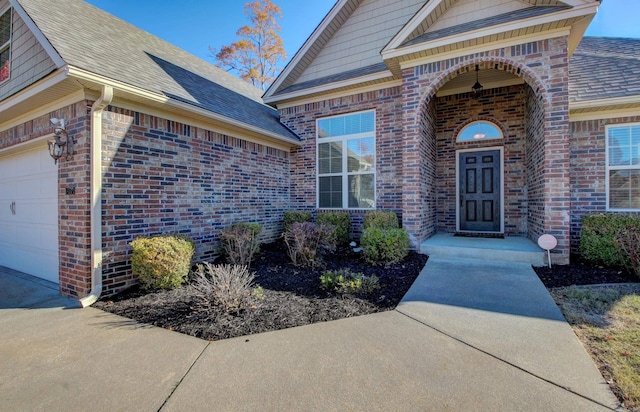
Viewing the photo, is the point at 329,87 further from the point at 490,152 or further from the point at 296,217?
the point at 490,152

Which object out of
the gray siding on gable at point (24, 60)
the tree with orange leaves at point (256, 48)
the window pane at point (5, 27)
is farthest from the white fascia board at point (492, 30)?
the tree with orange leaves at point (256, 48)

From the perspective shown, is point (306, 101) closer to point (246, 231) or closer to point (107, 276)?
point (246, 231)

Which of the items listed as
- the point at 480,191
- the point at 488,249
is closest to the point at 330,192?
the point at 480,191

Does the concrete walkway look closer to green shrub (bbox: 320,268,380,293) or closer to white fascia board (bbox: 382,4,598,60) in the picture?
green shrub (bbox: 320,268,380,293)

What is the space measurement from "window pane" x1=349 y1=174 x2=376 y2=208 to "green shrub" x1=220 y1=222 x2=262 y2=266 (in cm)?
290

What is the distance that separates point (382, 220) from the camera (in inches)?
266

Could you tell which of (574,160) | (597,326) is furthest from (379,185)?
(597,326)

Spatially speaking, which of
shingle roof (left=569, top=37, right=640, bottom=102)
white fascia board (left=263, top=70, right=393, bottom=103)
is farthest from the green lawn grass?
white fascia board (left=263, top=70, right=393, bottom=103)

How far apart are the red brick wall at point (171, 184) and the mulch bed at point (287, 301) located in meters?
1.05

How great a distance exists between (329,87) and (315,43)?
1811 mm

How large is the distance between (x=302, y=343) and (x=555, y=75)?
6.27m

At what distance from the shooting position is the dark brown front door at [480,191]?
25.0 ft

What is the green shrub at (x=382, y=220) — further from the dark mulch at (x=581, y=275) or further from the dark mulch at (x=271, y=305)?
the dark mulch at (x=581, y=275)

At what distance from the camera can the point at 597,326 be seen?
309 centimetres
